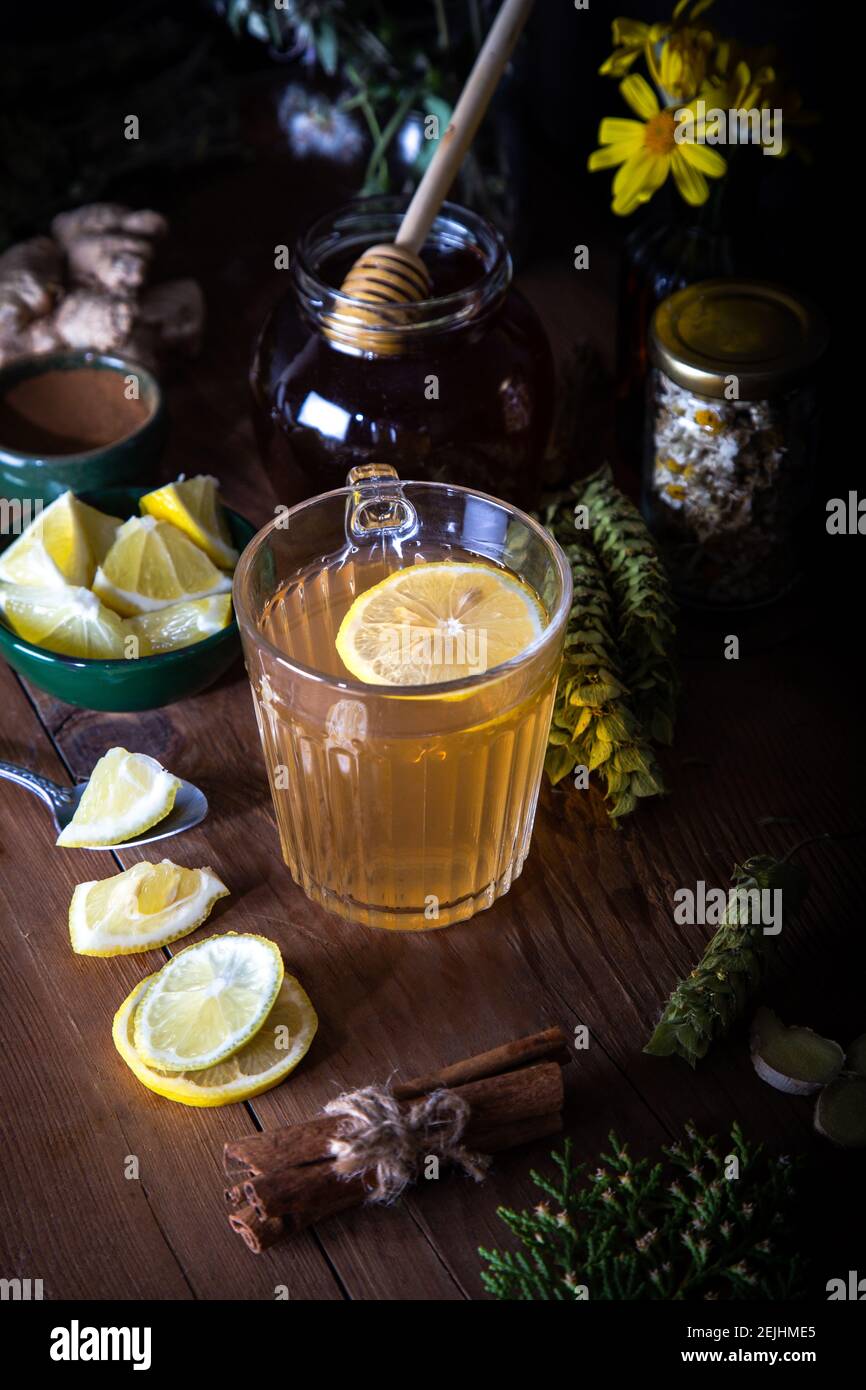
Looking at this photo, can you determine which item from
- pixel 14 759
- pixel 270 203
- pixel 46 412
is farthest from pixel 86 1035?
pixel 270 203

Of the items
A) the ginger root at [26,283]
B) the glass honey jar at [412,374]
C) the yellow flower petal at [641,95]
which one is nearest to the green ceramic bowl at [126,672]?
the glass honey jar at [412,374]

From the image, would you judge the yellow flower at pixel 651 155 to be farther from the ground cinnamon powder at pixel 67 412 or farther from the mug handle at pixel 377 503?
the ground cinnamon powder at pixel 67 412

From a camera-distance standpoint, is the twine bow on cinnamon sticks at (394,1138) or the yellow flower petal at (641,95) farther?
the yellow flower petal at (641,95)

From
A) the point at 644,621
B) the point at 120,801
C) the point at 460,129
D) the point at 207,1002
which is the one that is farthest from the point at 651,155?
the point at 207,1002

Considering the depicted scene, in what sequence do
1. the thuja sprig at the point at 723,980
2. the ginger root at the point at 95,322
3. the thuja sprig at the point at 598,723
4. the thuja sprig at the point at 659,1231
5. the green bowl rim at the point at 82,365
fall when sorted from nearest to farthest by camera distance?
the thuja sprig at the point at 659,1231 → the thuja sprig at the point at 723,980 → the thuja sprig at the point at 598,723 → the green bowl rim at the point at 82,365 → the ginger root at the point at 95,322

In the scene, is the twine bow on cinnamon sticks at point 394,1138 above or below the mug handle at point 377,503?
below

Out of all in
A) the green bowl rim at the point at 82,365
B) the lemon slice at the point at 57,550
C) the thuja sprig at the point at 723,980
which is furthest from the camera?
the green bowl rim at the point at 82,365

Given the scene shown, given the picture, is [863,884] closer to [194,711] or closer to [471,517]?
[471,517]
